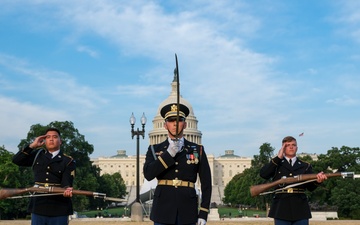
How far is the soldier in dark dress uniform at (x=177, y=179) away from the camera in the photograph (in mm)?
7766

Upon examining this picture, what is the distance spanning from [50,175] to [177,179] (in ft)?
8.06

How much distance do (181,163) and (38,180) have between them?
267 centimetres

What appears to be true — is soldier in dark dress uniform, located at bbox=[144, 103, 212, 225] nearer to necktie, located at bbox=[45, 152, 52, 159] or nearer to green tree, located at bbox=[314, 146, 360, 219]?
necktie, located at bbox=[45, 152, 52, 159]

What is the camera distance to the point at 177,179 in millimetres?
7914

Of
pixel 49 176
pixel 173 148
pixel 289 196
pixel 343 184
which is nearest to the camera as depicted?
pixel 173 148

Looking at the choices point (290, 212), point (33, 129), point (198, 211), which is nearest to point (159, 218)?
point (198, 211)

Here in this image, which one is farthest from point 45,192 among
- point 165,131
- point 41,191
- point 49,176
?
point 165,131

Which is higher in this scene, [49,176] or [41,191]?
[49,176]

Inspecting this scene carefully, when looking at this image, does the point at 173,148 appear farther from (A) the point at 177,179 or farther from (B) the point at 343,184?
(B) the point at 343,184

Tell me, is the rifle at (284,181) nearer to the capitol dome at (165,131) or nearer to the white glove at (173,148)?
the white glove at (173,148)

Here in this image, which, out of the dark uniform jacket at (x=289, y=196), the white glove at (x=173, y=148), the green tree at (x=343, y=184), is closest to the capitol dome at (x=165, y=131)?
the green tree at (x=343, y=184)

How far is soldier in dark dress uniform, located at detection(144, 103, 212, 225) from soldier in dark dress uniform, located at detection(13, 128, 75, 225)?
170 cm

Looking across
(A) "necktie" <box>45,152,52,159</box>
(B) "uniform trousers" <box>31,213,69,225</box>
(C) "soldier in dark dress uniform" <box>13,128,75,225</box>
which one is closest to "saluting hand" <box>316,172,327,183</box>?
(C) "soldier in dark dress uniform" <box>13,128,75,225</box>

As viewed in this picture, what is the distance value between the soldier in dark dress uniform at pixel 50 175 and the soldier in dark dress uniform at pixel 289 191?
3.32m
